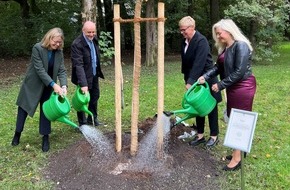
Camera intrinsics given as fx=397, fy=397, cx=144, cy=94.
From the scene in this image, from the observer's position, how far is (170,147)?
15.9ft

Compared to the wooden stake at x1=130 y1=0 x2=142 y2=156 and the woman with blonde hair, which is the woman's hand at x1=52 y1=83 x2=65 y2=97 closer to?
the wooden stake at x1=130 y1=0 x2=142 y2=156

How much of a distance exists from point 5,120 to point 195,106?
12.2ft

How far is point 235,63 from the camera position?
161 inches

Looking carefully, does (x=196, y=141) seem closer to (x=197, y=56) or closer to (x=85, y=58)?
(x=197, y=56)

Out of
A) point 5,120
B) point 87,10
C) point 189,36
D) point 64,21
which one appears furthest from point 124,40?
point 189,36

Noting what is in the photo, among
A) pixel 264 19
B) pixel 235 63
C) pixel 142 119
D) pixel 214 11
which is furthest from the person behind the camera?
pixel 214 11

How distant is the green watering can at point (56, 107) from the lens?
179 inches

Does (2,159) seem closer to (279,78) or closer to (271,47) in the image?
(279,78)

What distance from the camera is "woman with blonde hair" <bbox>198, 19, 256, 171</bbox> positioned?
13.3 ft

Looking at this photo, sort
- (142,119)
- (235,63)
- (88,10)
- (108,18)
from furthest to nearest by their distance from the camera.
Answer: (108,18) < (88,10) < (142,119) < (235,63)

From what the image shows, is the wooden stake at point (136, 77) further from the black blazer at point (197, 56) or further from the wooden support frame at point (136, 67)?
→ the black blazer at point (197, 56)

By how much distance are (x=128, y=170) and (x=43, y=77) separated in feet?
5.07

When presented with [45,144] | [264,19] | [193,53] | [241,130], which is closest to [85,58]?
[45,144]

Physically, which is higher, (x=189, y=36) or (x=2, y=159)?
(x=189, y=36)
